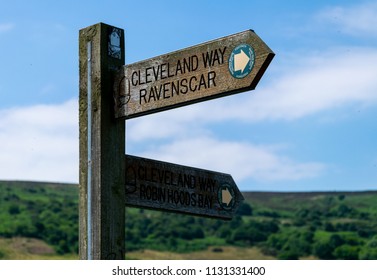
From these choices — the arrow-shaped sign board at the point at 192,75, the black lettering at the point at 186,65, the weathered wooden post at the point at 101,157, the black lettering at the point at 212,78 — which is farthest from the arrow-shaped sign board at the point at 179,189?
the black lettering at the point at 212,78

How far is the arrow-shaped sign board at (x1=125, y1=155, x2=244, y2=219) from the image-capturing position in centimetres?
561

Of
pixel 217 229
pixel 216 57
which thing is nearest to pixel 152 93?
pixel 216 57

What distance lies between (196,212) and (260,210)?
3617 inches

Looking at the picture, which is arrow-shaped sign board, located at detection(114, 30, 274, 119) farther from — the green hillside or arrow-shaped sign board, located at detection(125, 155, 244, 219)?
the green hillside

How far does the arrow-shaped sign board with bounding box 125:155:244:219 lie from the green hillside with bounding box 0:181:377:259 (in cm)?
6374

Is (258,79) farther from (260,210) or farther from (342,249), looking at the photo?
(260,210)

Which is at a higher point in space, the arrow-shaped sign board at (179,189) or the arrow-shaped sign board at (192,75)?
the arrow-shaped sign board at (192,75)

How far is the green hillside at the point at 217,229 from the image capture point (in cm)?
7669

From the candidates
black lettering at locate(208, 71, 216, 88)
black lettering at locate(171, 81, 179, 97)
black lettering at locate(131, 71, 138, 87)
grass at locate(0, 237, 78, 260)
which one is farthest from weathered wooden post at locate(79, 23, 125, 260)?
grass at locate(0, 237, 78, 260)

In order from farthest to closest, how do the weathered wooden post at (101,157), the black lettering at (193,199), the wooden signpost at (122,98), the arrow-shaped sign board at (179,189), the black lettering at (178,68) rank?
the black lettering at (193,199) < the arrow-shaped sign board at (179,189) < the weathered wooden post at (101,157) < the black lettering at (178,68) < the wooden signpost at (122,98)

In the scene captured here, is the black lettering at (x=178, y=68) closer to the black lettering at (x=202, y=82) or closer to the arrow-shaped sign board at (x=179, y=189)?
the black lettering at (x=202, y=82)

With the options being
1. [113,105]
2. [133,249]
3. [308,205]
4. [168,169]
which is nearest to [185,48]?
[113,105]

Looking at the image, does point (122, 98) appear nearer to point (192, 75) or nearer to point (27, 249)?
point (192, 75)

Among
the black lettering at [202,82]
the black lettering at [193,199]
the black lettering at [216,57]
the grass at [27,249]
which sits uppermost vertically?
→ the grass at [27,249]
